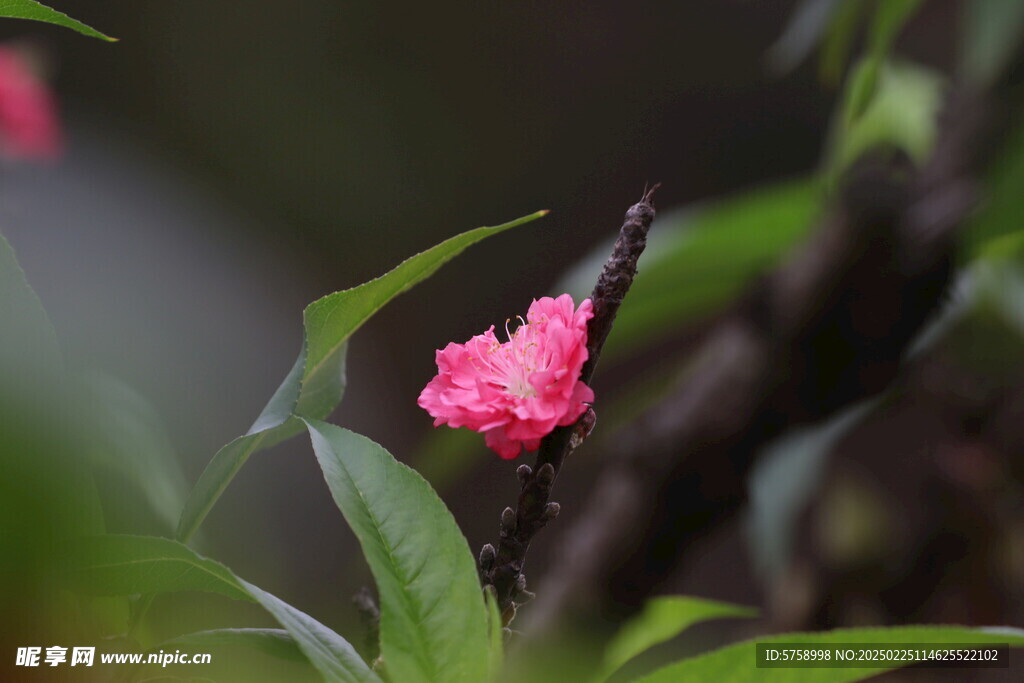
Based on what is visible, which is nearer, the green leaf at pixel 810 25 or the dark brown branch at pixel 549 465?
the dark brown branch at pixel 549 465

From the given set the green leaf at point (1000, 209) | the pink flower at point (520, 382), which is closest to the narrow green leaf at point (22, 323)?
the pink flower at point (520, 382)

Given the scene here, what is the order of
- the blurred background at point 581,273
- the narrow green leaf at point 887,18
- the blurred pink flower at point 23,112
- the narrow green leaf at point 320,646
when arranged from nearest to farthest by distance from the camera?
the narrow green leaf at point 320,646, the narrow green leaf at point 887,18, the blurred background at point 581,273, the blurred pink flower at point 23,112

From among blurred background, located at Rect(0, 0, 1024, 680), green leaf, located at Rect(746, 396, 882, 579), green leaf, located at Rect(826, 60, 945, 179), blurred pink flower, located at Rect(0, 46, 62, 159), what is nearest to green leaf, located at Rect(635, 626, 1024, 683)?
blurred background, located at Rect(0, 0, 1024, 680)

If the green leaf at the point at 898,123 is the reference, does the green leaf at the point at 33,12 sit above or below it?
above

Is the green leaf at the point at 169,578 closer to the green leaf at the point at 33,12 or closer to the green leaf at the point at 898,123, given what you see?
the green leaf at the point at 33,12

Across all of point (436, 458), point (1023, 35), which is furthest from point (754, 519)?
point (1023, 35)

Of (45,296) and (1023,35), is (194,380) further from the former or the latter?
(1023,35)

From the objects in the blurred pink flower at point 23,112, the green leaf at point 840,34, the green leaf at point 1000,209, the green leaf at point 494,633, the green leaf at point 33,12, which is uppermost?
the blurred pink flower at point 23,112

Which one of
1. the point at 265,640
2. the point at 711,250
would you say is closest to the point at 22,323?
the point at 265,640
